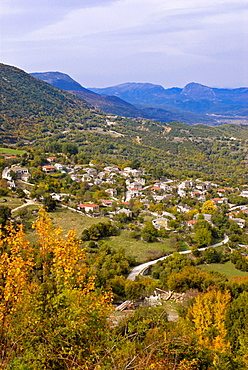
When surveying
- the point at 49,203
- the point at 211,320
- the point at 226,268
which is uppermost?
the point at 211,320

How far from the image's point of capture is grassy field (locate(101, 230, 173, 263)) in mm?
22188

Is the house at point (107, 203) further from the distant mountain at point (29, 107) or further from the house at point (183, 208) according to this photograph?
the distant mountain at point (29, 107)

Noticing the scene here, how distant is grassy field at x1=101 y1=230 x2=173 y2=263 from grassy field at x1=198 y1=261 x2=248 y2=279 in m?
3.38

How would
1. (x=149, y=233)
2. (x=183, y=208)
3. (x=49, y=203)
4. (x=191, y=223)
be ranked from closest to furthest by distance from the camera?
(x=149, y=233) < (x=49, y=203) < (x=191, y=223) < (x=183, y=208)

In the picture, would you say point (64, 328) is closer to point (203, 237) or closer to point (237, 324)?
point (237, 324)

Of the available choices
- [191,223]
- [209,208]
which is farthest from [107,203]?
[209,208]

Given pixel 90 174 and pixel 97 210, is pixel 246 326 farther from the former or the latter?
pixel 90 174

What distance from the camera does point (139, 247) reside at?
77.8ft

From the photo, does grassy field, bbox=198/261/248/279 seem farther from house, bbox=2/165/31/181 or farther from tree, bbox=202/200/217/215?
house, bbox=2/165/31/181

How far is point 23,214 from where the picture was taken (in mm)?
24734

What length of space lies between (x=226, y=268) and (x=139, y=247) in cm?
640

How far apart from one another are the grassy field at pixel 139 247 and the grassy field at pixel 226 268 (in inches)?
133

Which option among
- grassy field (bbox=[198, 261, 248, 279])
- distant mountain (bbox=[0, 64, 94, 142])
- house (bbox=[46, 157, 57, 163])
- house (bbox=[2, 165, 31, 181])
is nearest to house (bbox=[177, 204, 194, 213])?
grassy field (bbox=[198, 261, 248, 279])

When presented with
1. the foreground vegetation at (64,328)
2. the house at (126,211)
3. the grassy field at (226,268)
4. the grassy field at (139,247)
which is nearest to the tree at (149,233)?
the grassy field at (139,247)
